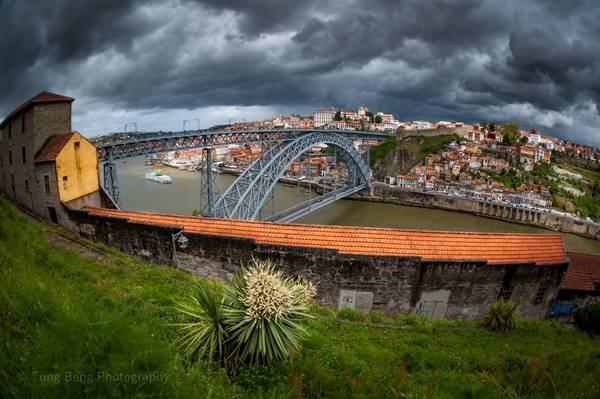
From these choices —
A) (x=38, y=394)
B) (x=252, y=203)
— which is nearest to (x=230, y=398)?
(x=38, y=394)

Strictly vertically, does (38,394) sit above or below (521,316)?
above

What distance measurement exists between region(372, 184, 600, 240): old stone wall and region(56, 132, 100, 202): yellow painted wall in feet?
115

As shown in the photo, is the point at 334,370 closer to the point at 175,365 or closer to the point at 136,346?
the point at 175,365

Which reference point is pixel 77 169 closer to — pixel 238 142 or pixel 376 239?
pixel 376 239

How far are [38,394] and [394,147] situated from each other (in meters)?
56.8

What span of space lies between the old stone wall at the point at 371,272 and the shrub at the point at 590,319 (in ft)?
4.44

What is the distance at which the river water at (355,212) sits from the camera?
1188 inches

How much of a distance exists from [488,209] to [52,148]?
39.5 meters

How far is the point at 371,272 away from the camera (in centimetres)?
820

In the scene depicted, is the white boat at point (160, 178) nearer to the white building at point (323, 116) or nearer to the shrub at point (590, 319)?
the shrub at point (590, 319)

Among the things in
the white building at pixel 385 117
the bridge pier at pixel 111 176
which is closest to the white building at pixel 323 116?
the white building at pixel 385 117

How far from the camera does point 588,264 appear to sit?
1195cm

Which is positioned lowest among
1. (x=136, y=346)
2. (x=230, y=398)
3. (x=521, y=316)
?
(x=521, y=316)

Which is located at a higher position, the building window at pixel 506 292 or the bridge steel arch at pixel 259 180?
the bridge steel arch at pixel 259 180
